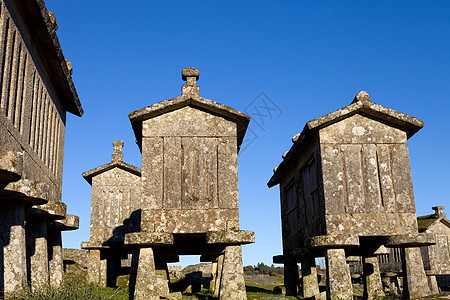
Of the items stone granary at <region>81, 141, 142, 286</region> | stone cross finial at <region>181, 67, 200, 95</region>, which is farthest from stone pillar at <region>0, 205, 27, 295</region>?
stone granary at <region>81, 141, 142, 286</region>

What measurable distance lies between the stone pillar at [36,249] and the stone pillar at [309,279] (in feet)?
20.0

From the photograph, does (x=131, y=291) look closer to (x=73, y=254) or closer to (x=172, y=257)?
(x=172, y=257)

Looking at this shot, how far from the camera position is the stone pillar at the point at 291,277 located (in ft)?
43.5

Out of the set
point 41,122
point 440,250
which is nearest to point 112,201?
point 41,122

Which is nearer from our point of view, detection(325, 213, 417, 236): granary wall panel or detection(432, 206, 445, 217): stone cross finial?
detection(325, 213, 417, 236): granary wall panel

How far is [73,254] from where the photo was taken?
19.7 metres

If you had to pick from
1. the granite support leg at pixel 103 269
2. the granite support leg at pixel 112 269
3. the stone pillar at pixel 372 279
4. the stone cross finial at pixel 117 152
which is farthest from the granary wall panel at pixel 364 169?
the granite support leg at pixel 112 269

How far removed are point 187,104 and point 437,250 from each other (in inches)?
597

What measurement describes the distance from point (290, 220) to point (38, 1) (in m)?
9.36

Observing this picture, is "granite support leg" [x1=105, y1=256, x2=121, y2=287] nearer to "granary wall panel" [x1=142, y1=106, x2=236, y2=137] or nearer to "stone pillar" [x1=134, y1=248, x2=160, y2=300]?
"stone pillar" [x1=134, y1=248, x2=160, y2=300]

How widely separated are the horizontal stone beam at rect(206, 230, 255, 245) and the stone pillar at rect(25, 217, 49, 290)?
130 inches

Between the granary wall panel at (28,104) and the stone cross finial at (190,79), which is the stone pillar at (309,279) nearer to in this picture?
the stone cross finial at (190,79)

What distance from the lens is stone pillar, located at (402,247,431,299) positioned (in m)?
9.34

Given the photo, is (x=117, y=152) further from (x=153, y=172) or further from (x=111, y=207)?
(x=153, y=172)
